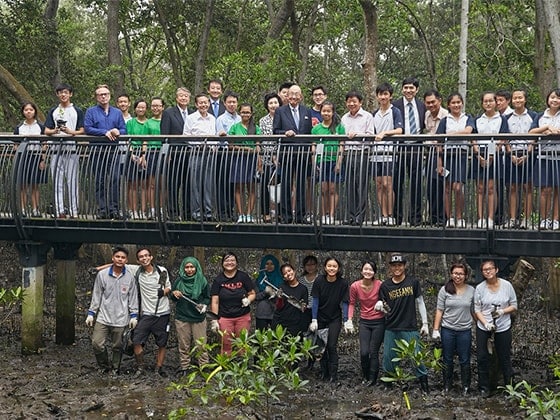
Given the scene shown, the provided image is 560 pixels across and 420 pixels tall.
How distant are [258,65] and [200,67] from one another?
369cm

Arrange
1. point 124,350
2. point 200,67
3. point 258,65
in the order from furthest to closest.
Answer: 1. point 200,67
2. point 258,65
3. point 124,350

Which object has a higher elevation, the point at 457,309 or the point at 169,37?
the point at 169,37

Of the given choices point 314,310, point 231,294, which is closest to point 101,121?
point 231,294

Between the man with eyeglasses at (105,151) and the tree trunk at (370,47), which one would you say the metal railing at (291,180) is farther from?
the tree trunk at (370,47)

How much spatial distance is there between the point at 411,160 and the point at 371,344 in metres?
2.36

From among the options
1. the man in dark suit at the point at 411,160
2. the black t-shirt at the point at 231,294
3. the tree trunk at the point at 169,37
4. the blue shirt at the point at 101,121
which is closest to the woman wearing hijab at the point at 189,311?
the black t-shirt at the point at 231,294

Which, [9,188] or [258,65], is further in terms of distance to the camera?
[258,65]

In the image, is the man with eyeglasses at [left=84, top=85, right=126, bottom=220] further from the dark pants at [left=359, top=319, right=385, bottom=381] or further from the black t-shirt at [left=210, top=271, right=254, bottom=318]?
the dark pants at [left=359, top=319, right=385, bottom=381]

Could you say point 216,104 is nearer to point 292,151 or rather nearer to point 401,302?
point 292,151

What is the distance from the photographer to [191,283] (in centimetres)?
1184

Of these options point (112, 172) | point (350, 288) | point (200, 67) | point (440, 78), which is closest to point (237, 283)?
point (350, 288)

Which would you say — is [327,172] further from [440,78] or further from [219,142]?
[440,78]

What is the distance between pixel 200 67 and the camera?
72.3ft

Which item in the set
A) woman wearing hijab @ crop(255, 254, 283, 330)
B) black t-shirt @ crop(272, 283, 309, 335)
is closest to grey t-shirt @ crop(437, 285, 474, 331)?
black t-shirt @ crop(272, 283, 309, 335)
